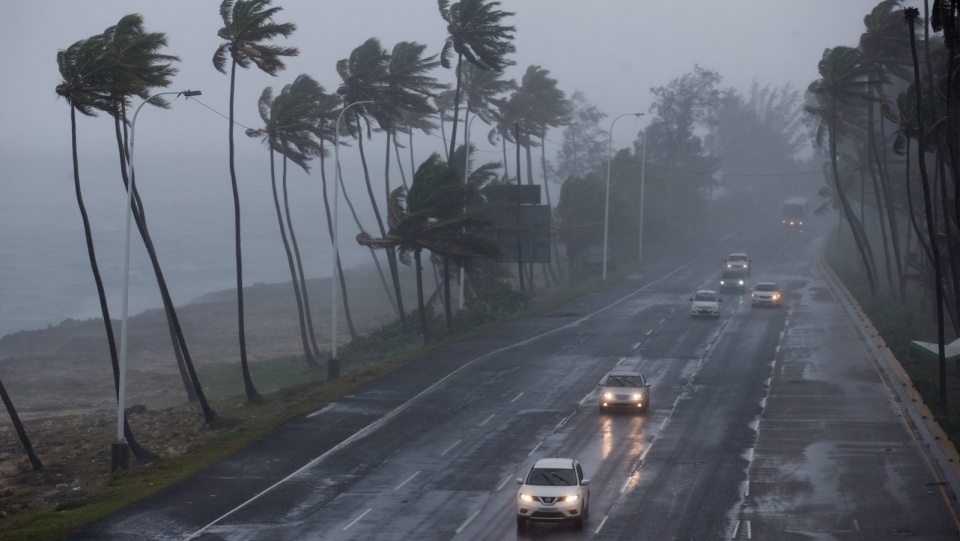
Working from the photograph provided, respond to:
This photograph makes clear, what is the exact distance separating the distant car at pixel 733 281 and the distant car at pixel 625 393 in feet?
135

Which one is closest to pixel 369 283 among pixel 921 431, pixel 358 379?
pixel 358 379

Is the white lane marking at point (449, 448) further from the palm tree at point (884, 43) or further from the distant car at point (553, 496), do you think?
the palm tree at point (884, 43)

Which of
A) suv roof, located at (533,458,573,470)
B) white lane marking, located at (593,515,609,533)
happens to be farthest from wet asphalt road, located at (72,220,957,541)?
suv roof, located at (533,458,573,470)

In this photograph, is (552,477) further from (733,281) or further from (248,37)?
(733,281)

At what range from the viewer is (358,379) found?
42.5m

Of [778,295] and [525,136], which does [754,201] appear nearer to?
[525,136]

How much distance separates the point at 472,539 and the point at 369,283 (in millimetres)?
103474

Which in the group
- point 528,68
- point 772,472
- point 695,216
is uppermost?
point 528,68

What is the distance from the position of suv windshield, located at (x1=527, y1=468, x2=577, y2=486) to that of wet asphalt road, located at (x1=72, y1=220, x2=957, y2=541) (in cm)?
100

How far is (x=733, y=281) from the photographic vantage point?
75312mm

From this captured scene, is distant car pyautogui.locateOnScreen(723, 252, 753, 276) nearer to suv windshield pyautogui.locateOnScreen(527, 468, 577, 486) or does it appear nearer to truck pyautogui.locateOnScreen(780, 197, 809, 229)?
suv windshield pyautogui.locateOnScreen(527, 468, 577, 486)

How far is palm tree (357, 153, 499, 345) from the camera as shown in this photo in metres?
49.1

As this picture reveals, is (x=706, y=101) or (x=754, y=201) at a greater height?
(x=706, y=101)

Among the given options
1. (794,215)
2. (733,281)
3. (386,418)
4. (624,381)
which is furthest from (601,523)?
Answer: (794,215)
